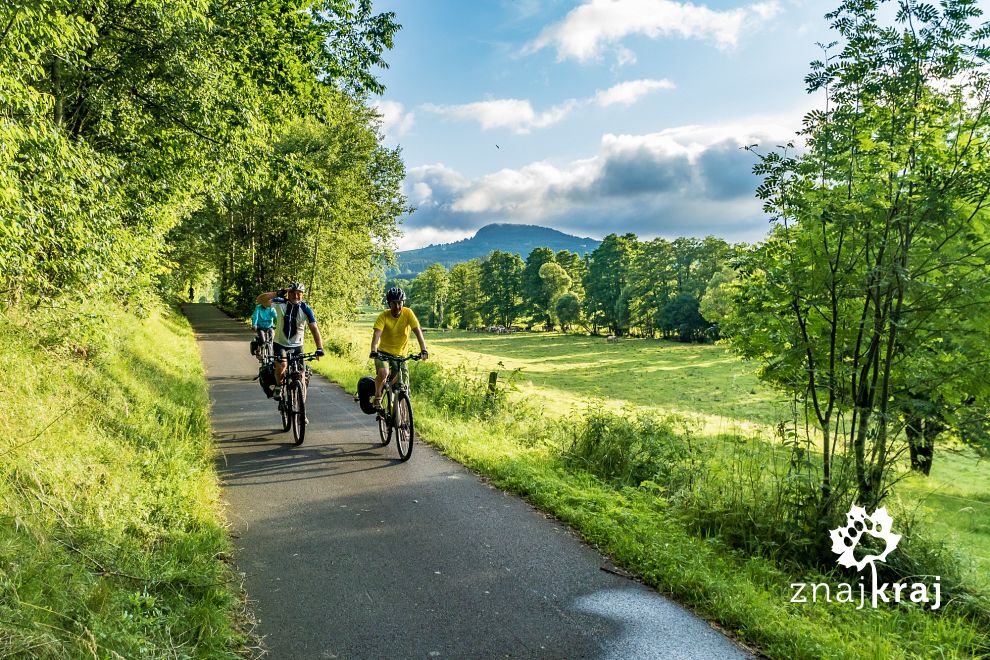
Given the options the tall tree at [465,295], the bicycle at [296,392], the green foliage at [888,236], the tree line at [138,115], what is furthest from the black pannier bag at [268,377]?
the tall tree at [465,295]

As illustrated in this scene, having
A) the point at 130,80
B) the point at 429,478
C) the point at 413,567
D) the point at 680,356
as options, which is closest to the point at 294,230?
the point at 130,80

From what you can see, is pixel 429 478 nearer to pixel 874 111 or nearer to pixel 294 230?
pixel 874 111

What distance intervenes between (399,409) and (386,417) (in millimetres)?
468

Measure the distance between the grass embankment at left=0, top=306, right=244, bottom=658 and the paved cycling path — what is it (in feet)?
1.32

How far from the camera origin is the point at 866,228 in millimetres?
5051

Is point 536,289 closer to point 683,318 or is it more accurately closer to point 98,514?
point 683,318

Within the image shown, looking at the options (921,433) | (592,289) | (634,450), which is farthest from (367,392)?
(592,289)

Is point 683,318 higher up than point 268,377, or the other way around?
point 268,377

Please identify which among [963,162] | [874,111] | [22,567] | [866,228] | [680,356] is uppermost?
[874,111]

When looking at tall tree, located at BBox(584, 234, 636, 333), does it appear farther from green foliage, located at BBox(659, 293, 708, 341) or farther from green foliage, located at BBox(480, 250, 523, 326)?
green foliage, located at BBox(480, 250, 523, 326)

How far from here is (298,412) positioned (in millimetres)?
8508

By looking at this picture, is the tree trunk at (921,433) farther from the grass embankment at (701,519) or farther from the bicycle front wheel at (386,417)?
the bicycle front wheel at (386,417)

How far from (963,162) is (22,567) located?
7.64 m

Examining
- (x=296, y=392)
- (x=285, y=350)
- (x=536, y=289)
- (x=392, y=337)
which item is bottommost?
(x=296, y=392)
